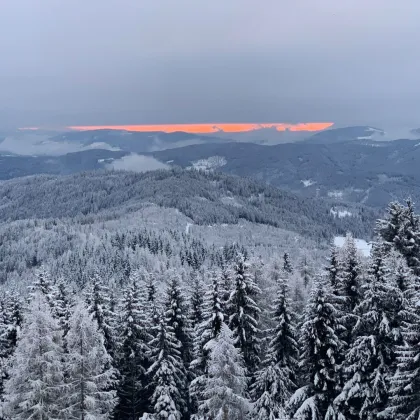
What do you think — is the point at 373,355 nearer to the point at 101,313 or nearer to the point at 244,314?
the point at 244,314

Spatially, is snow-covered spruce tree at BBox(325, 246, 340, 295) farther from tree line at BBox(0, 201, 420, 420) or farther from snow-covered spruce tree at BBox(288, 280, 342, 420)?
snow-covered spruce tree at BBox(288, 280, 342, 420)

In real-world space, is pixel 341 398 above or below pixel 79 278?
above

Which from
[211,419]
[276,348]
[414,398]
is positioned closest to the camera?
[414,398]

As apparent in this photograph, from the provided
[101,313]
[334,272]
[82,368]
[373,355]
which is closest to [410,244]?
[334,272]

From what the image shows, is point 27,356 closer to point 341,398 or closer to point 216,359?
point 216,359

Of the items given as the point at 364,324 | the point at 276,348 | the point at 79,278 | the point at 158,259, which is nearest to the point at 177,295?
the point at 276,348

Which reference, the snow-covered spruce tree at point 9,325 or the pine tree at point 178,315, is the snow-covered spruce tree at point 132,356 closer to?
the pine tree at point 178,315
